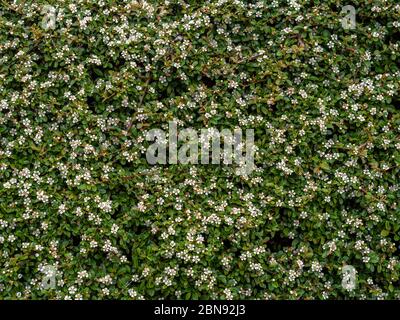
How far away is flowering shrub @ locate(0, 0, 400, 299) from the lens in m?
3.19

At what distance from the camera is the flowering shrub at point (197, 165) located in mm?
3191

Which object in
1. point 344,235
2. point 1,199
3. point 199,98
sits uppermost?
point 199,98

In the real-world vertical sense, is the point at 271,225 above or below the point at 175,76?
below

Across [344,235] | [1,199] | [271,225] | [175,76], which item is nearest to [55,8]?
[175,76]

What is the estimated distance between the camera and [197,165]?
336 cm

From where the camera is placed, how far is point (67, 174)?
10.7ft

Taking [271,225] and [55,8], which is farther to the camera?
[55,8]

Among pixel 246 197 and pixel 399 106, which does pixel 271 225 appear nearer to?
pixel 246 197

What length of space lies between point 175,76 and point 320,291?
1.58 m

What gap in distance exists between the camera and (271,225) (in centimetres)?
331

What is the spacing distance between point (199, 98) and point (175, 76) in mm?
210

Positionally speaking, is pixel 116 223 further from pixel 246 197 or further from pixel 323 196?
pixel 323 196
